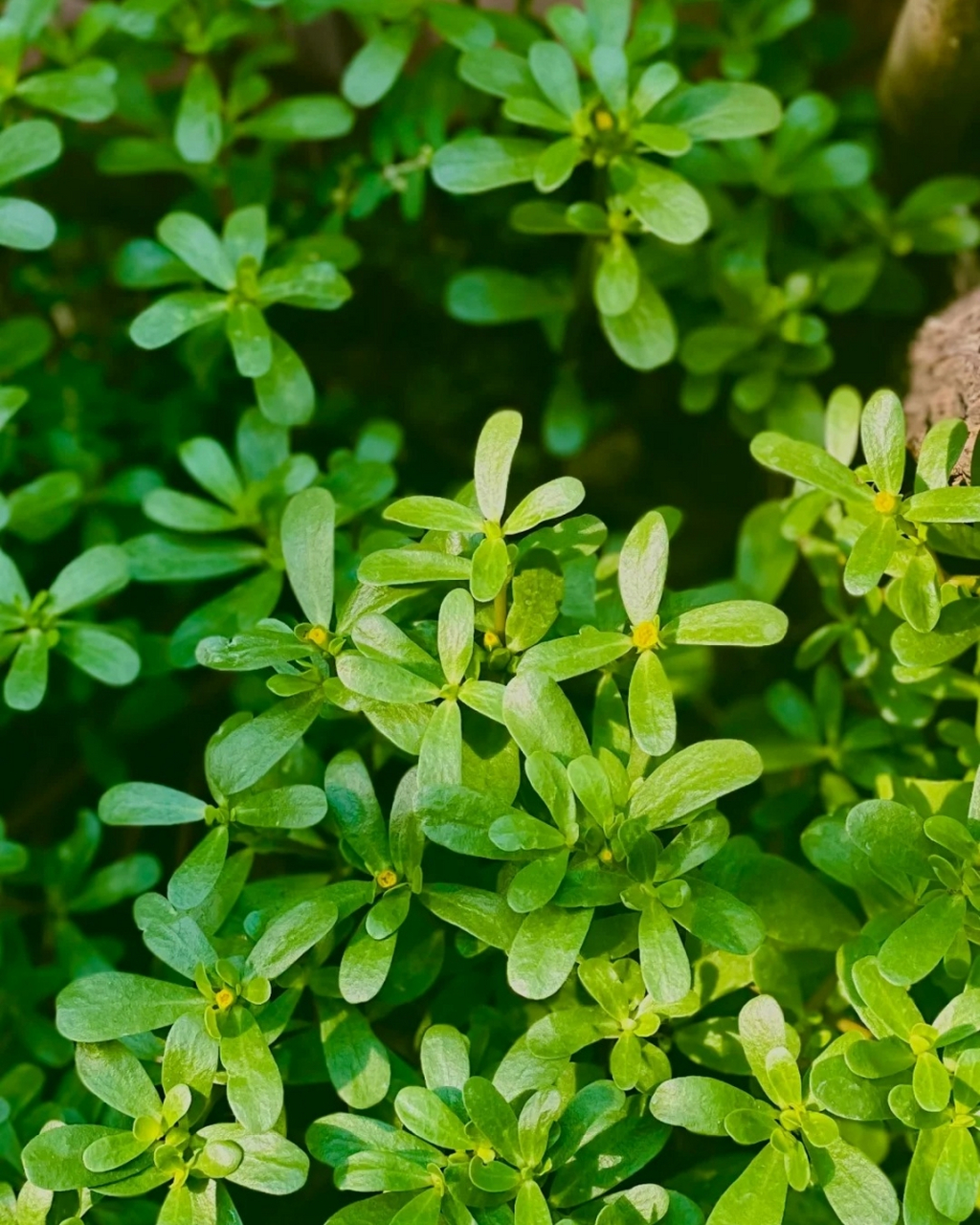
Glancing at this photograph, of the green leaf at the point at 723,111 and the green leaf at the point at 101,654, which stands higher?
the green leaf at the point at 723,111

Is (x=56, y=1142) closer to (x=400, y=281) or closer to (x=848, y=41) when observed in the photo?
(x=400, y=281)

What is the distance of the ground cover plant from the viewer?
772 mm

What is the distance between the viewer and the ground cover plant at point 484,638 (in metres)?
0.77

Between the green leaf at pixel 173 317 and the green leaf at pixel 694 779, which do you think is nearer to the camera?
the green leaf at pixel 694 779

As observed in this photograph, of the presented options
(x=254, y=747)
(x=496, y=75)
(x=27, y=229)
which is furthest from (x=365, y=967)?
(x=496, y=75)

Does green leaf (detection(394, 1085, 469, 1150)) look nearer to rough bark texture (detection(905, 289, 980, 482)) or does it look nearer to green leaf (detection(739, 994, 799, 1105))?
green leaf (detection(739, 994, 799, 1105))

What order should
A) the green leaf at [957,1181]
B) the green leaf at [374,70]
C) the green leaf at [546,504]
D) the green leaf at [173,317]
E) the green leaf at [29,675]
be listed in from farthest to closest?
the green leaf at [374,70], the green leaf at [173,317], the green leaf at [29,675], the green leaf at [546,504], the green leaf at [957,1181]

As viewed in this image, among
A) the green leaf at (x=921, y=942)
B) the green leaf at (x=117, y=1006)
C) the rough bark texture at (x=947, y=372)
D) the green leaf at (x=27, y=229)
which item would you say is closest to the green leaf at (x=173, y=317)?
the green leaf at (x=27, y=229)

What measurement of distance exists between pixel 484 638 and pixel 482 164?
50 cm

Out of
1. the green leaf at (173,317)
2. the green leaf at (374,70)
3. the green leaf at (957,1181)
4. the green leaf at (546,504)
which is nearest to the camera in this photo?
the green leaf at (957,1181)

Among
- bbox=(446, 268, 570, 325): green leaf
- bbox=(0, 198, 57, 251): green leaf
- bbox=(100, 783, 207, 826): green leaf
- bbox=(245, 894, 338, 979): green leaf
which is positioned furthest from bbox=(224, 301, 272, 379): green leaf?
bbox=(245, 894, 338, 979): green leaf

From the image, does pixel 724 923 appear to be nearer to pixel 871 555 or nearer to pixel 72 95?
pixel 871 555

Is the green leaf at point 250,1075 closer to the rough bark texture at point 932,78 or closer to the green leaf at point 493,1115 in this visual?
the green leaf at point 493,1115

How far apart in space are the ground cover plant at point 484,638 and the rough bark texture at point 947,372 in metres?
0.08
